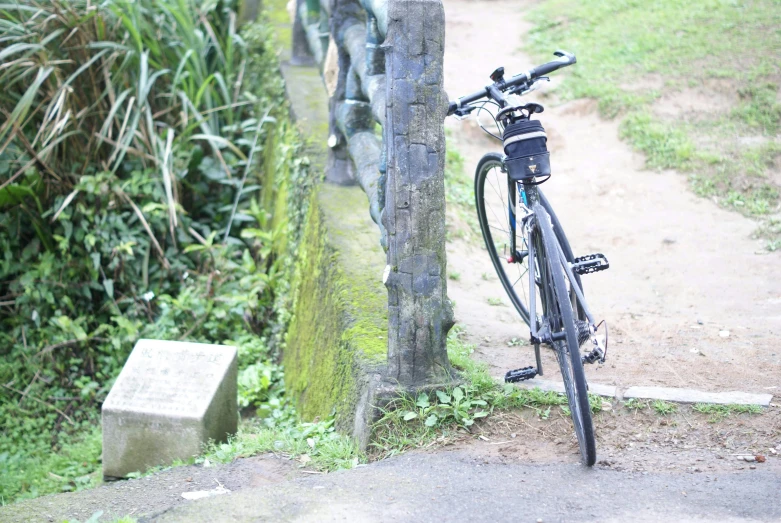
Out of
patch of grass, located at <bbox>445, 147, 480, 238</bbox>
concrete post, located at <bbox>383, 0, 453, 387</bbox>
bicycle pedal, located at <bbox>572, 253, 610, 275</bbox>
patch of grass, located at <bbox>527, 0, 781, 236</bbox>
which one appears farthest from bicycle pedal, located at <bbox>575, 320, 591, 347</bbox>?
patch of grass, located at <bbox>527, 0, 781, 236</bbox>

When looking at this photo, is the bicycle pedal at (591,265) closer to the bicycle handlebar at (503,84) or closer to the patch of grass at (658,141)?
the bicycle handlebar at (503,84)

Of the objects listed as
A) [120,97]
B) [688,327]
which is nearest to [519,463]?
[688,327]

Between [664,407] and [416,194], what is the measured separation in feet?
3.77

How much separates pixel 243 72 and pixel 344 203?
2540mm

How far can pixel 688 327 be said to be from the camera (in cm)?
417

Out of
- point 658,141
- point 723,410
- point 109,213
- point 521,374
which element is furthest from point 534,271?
point 658,141

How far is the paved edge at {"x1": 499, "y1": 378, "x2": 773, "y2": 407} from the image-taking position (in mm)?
3059

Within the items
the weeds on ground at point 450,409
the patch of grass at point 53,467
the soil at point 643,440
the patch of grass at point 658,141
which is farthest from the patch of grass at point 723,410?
the patch of grass at point 658,141

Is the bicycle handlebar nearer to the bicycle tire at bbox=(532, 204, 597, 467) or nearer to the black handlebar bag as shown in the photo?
the black handlebar bag

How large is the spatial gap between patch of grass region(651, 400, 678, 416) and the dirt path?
0.27 meters

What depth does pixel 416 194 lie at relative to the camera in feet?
9.45

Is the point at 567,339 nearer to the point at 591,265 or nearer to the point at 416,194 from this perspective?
the point at 591,265

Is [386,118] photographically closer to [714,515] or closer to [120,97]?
[714,515]

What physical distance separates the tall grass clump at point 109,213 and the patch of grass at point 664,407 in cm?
235
